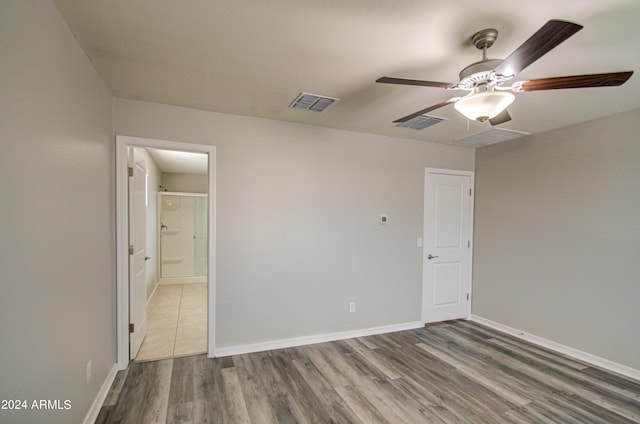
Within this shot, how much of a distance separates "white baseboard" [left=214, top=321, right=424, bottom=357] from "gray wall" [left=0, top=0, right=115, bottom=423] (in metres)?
1.18

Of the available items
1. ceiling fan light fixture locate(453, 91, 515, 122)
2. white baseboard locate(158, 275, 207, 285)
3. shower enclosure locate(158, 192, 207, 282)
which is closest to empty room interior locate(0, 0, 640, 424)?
ceiling fan light fixture locate(453, 91, 515, 122)

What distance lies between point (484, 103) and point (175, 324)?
426 centimetres

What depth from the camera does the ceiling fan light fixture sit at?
1.61m

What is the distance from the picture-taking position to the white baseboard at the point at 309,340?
313 centimetres

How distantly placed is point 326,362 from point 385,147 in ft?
8.74

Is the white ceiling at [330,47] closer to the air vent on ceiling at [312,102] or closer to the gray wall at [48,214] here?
the air vent on ceiling at [312,102]

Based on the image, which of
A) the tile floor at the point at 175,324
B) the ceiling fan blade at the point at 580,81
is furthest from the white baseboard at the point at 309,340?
the ceiling fan blade at the point at 580,81

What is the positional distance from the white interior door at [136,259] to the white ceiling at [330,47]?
2.90ft

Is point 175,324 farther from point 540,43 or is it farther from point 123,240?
point 540,43

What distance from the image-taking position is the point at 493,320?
4117 millimetres

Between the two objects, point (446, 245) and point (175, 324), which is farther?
point (446, 245)

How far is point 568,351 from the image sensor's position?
329cm

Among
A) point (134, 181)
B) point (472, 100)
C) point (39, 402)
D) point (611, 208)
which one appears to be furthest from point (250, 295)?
point (611, 208)

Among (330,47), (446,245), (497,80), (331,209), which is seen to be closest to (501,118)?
(497,80)
